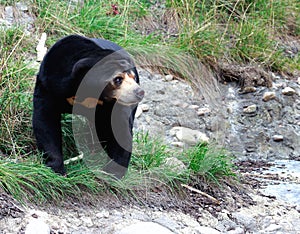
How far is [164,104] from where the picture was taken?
17.8 ft

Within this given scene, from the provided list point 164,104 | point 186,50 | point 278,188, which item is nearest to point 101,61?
point 278,188

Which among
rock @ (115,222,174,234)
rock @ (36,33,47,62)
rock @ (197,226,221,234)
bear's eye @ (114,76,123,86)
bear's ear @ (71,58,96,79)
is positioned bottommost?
rock @ (197,226,221,234)

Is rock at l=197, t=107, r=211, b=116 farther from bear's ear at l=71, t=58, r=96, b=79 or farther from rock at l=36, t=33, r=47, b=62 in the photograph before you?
bear's ear at l=71, t=58, r=96, b=79

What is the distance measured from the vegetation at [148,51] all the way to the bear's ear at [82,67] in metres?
0.55

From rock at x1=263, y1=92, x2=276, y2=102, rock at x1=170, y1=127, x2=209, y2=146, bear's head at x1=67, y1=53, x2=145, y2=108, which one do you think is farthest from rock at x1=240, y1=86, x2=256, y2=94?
bear's head at x1=67, y1=53, x2=145, y2=108

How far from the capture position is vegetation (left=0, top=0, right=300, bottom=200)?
3506 mm

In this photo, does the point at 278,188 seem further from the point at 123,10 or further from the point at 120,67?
the point at 123,10

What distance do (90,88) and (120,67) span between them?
0.20 meters

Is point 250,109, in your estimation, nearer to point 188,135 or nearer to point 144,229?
point 188,135

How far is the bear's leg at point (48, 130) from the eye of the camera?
3.41 m

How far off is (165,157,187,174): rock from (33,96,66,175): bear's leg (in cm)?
A: 79

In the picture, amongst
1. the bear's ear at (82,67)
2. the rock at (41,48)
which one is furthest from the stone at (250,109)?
the bear's ear at (82,67)

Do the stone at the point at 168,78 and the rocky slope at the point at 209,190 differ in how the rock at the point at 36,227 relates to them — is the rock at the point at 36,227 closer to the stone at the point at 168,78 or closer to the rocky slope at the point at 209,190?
the rocky slope at the point at 209,190

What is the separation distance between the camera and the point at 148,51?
18.6ft
